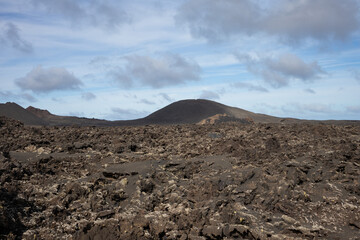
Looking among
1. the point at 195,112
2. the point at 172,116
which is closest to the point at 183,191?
the point at 172,116

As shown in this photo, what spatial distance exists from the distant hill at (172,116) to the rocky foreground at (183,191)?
52.3 feet

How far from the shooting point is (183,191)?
7.36 metres

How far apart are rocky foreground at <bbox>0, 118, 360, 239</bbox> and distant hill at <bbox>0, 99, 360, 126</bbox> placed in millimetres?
15933

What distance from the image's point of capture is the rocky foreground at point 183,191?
5836 millimetres

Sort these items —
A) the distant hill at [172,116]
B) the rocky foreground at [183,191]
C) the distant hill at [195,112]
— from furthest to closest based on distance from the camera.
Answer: the distant hill at [195,112], the distant hill at [172,116], the rocky foreground at [183,191]

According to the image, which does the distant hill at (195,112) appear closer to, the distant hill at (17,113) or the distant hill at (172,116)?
the distant hill at (172,116)

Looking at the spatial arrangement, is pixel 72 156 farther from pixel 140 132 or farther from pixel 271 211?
pixel 271 211

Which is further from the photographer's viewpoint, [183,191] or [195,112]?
[195,112]

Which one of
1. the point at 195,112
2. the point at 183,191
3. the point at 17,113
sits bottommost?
the point at 183,191

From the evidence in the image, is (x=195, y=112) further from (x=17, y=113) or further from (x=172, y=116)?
(x=17, y=113)

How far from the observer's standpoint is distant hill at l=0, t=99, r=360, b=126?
91.3ft

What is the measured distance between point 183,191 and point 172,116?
24424mm

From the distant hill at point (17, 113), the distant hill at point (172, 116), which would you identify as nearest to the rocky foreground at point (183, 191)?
the distant hill at point (172, 116)

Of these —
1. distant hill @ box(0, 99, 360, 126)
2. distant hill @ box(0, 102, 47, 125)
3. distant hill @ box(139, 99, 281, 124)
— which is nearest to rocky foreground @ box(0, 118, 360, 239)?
distant hill @ box(0, 99, 360, 126)
